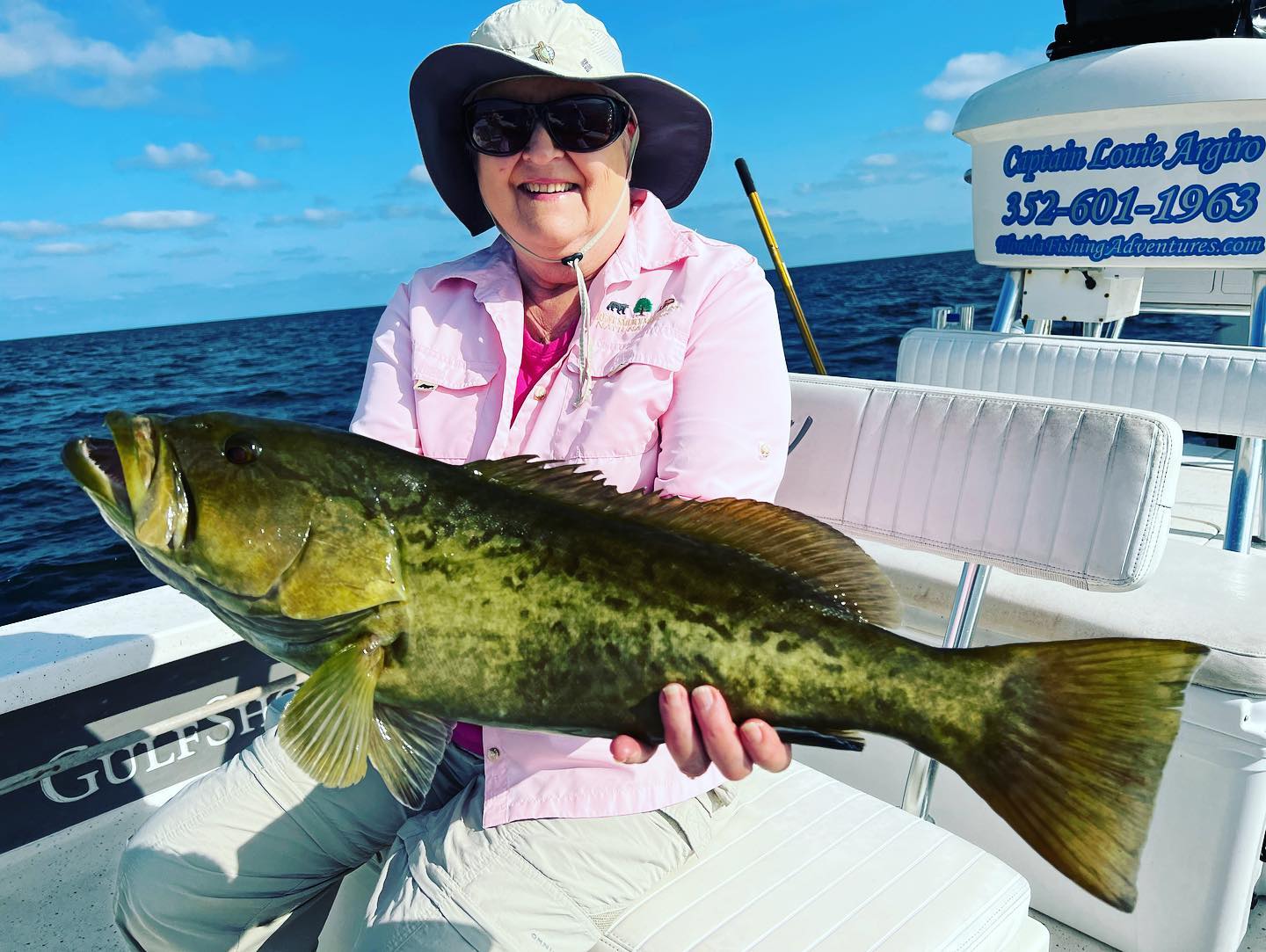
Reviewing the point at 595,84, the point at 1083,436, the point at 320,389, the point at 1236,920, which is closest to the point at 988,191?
the point at 1083,436

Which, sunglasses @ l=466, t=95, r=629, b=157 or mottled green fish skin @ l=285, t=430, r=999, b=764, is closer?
mottled green fish skin @ l=285, t=430, r=999, b=764

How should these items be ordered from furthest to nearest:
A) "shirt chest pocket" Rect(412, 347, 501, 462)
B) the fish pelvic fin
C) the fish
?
"shirt chest pocket" Rect(412, 347, 501, 462) < the fish < the fish pelvic fin

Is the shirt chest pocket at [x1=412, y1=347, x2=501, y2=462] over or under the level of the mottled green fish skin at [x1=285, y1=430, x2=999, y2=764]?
over

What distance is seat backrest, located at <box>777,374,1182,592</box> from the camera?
2887 mm

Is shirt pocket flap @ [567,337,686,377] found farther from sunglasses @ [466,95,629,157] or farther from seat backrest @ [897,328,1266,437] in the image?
seat backrest @ [897,328,1266,437]

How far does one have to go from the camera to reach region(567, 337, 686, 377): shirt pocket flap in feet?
8.26

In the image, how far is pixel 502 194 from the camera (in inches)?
108

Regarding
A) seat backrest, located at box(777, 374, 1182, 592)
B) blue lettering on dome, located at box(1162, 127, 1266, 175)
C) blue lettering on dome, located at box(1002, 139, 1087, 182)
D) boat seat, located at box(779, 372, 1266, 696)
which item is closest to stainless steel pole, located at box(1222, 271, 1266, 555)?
boat seat, located at box(779, 372, 1266, 696)

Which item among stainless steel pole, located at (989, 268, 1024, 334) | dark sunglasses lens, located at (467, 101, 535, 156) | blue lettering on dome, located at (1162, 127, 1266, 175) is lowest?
stainless steel pole, located at (989, 268, 1024, 334)

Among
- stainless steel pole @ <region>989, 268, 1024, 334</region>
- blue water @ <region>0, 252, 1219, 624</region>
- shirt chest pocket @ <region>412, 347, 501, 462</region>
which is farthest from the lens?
blue water @ <region>0, 252, 1219, 624</region>

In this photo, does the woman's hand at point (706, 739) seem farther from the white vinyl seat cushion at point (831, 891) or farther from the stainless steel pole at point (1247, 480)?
the stainless steel pole at point (1247, 480)

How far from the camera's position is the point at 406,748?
186 centimetres

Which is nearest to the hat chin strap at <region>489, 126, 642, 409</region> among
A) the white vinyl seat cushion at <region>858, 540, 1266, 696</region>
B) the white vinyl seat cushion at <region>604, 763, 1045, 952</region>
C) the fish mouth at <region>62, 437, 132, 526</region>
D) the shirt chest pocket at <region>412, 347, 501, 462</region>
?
the shirt chest pocket at <region>412, 347, 501, 462</region>

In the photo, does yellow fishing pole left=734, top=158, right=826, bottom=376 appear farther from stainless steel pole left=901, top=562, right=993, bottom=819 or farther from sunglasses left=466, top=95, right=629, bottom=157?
sunglasses left=466, top=95, right=629, bottom=157
